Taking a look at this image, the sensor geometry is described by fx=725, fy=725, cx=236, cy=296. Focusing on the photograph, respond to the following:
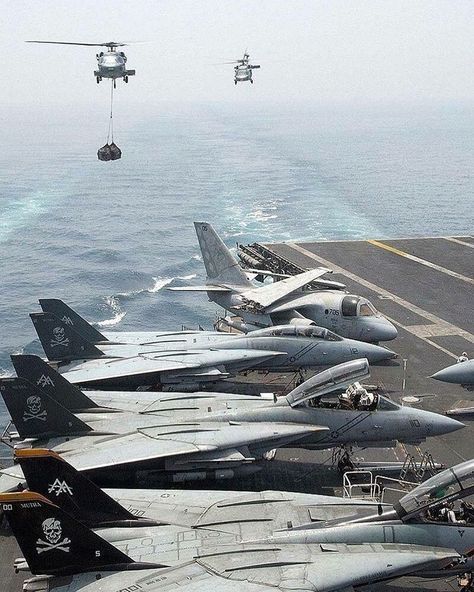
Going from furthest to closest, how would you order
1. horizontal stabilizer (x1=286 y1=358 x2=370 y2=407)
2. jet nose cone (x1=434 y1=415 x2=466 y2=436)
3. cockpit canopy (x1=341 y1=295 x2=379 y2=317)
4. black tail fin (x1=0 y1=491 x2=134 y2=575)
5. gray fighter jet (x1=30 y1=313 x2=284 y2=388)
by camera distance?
cockpit canopy (x1=341 y1=295 x2=379 y2=317)
gray fighter jet (x1=30 y1=313 x2=284 y2=388)
jet nose cone (x1=434 y1=415 x2=466 y2=436)
horizontal stabilizer (x1=286 y1=358 x2=370 y2=407)
black tail fin (x1=0 y1=491 x2=134 y2=575)

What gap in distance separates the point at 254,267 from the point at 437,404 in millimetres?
22145

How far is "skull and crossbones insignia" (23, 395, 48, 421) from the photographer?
2291 centimetres

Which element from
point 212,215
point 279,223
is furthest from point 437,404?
point 212,215

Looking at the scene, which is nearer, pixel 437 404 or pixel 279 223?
pixel 437 404

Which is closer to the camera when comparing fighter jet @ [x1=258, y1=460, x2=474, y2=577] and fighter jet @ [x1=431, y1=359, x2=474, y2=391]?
fighter jet @ [x1=258, y1=460, x2=474, y2=577]

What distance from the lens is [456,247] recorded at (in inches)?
2354

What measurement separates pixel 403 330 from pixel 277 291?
7703 millimetres

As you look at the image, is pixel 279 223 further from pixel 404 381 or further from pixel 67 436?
pixel 67 436

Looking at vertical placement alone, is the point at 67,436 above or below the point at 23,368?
below

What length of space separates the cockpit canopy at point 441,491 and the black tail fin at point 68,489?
21.5ft

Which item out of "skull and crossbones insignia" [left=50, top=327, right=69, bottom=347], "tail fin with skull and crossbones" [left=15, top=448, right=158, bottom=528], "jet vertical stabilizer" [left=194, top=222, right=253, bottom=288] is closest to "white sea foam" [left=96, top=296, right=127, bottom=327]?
"jet vertical stabilizer" [left=194, top=222, right=253, bottom=288]

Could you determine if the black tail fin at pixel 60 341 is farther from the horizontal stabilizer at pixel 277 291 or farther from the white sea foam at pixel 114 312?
the white sea foam at pixel 114 312

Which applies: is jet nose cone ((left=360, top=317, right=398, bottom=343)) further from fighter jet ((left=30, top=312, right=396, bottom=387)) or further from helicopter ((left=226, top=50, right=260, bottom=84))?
helicopter ((left=226, top=50, right=260, bottom=84))

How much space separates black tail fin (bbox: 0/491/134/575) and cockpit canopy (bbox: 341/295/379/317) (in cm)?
2190
